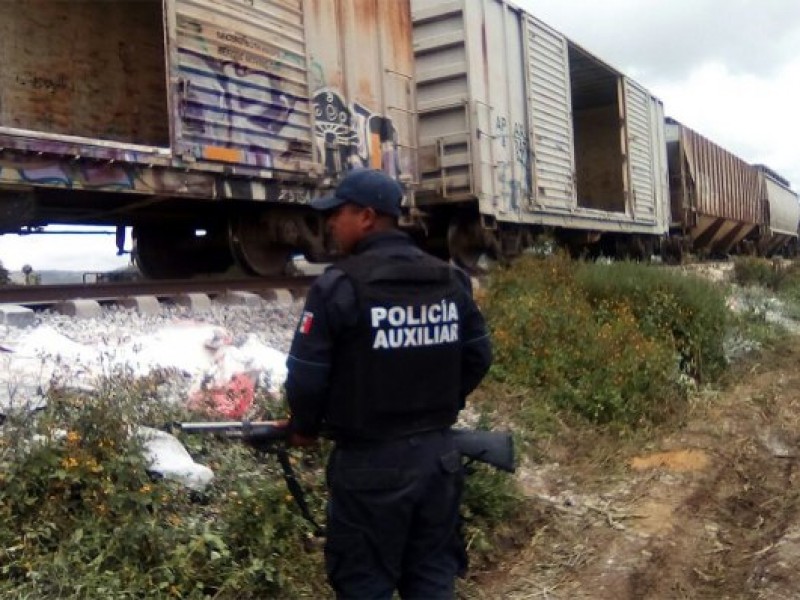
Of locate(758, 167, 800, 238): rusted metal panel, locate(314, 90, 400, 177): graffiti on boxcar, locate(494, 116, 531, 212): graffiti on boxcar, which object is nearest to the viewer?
locate(314, 90, 400, 177): graffiti on boxcar

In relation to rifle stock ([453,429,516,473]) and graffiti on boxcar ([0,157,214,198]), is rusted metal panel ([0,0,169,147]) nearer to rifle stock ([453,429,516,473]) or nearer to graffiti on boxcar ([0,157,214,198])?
graffiti on boxcar ([0,157,214,198])

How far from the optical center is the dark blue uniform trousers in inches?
91.0

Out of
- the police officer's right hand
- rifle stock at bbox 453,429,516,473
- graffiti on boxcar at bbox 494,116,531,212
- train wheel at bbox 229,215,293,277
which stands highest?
graffiti on boxcar at bbox 494,116,531,212

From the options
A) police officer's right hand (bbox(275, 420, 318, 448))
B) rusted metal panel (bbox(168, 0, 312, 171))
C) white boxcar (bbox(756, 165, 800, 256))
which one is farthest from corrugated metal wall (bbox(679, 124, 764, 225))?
police officer's right hand (bbox(275, 420, 318, 448))

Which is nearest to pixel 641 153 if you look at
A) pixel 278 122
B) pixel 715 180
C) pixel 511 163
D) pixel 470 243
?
A: pixel 511 163

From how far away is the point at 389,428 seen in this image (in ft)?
7.65

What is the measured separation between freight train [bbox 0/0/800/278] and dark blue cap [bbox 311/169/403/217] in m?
3.56

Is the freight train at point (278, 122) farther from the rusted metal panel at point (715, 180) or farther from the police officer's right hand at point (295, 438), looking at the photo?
the rusted metal panel at point (715, 180)

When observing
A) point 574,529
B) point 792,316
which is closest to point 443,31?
point 792,316

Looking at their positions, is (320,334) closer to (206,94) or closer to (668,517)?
(668,517)

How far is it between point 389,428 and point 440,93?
774 centimetres

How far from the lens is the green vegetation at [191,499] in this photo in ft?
9.05

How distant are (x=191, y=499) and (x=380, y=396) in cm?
138

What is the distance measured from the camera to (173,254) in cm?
898
